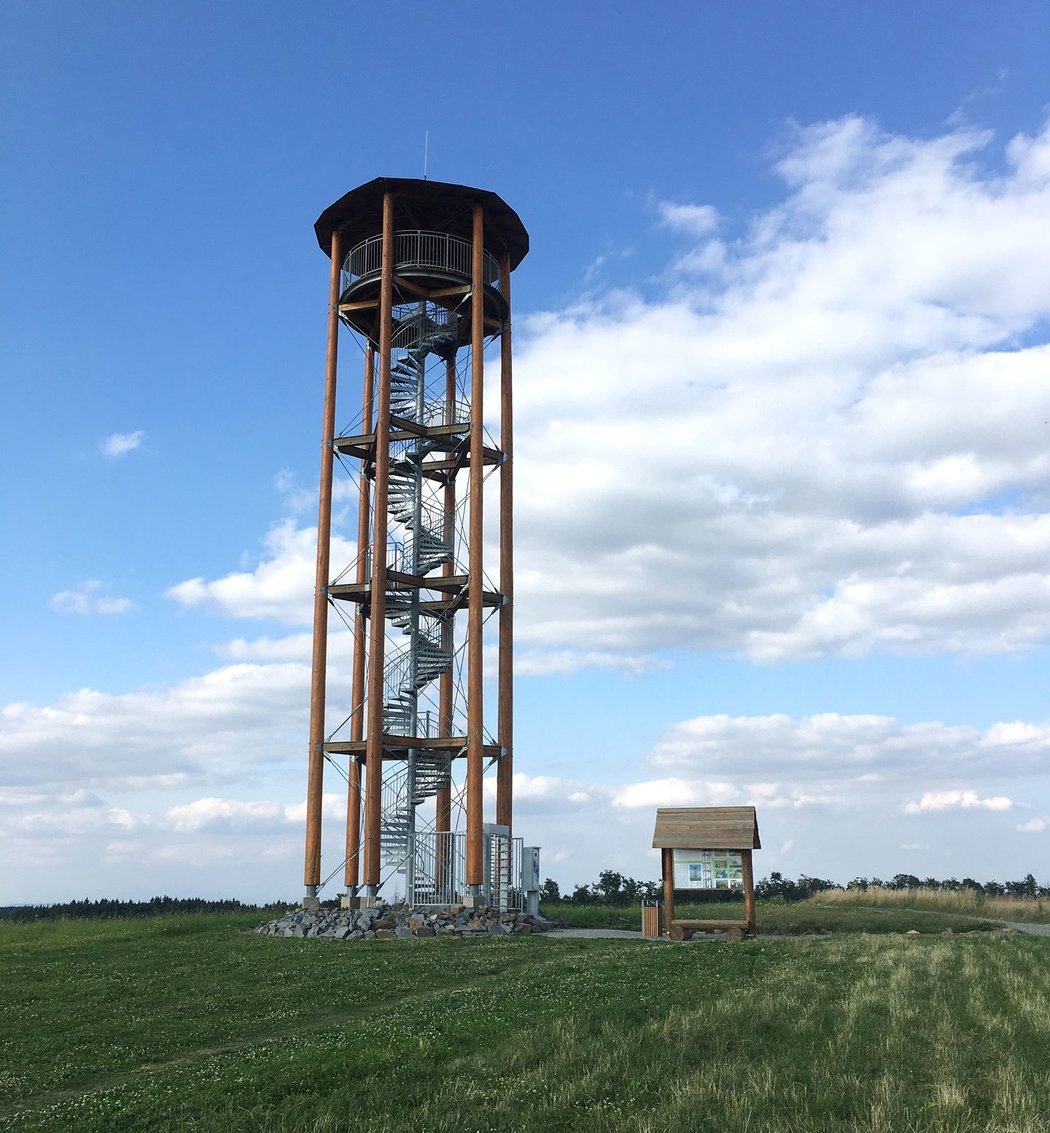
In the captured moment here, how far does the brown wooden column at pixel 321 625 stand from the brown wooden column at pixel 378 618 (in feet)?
7.67

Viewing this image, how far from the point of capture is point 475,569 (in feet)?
110

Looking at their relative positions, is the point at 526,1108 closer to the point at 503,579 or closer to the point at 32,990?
the point at 32,990

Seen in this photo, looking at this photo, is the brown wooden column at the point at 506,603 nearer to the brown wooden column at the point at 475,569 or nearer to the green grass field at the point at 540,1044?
the brown wooden column at the point at 475,569

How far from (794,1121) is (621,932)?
22548mm

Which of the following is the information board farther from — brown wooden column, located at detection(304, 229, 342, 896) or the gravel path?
brown wooden column, located at detection(304, 229, 342, 896)

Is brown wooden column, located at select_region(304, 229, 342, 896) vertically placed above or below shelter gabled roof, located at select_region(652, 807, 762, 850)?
above

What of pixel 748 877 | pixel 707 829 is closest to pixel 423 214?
pixel 707 829

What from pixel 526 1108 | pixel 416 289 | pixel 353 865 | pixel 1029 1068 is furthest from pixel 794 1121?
pixel 416 289

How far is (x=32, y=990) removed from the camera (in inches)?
705

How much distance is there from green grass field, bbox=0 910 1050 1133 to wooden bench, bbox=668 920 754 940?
6.06 metres

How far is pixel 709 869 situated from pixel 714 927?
1411 millimetres

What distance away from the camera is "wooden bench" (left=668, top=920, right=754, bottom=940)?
27.2m

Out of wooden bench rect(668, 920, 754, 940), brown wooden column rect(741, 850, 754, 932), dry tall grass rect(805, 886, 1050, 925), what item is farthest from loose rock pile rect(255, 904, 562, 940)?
dry tall grass rect(805, 886, 1050, 925)

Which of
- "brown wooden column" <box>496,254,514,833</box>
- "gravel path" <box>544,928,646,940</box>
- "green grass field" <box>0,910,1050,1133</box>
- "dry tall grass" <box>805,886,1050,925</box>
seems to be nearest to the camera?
"green grass field" <box>0,910,1050,1133</box>
